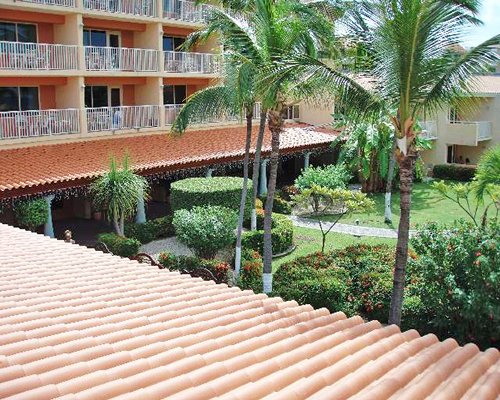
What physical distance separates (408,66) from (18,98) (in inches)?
707

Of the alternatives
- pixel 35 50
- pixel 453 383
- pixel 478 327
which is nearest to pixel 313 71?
pixel 478 327

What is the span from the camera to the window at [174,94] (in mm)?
30841

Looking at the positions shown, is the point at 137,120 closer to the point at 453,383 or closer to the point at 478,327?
the point at 478,327

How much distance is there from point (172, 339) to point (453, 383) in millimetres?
2919

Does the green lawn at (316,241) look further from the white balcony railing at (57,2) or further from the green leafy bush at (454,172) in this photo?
the green leafy bush at (454,172)

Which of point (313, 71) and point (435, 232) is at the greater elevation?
point (313, 71)

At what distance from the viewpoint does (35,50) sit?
2375 centimetres

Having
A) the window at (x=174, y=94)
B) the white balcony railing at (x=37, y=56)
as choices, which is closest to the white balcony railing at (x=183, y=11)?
the window at (x=174, y=94)

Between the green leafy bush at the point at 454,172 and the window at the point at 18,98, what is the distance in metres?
22.6

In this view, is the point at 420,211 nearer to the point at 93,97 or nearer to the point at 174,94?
the point at 174,94

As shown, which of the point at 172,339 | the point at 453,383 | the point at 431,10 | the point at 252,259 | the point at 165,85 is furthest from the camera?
the point at 165,85

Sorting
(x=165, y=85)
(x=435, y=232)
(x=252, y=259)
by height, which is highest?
(x=165, y=85)

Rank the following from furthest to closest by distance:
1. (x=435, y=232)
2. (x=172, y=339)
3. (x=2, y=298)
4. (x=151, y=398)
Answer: (x=435, y=232)
(x=2, y=298)
(x=172, y=339)
(x=151, y=398)

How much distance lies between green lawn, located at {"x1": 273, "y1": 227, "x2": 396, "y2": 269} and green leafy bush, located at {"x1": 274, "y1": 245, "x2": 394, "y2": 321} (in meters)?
2.90
